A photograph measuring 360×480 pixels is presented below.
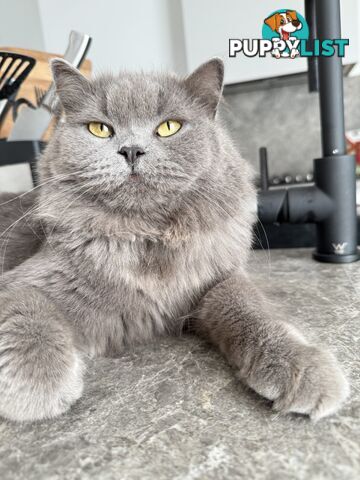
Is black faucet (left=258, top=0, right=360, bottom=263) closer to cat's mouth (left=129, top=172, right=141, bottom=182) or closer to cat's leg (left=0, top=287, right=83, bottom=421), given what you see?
cat's mouth (left=129, top=172, right=141, bottom=182)

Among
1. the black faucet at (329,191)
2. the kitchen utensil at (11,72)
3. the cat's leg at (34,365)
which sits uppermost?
the kitchen utensil at (11,72)

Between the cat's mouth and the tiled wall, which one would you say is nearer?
the cat's mouth

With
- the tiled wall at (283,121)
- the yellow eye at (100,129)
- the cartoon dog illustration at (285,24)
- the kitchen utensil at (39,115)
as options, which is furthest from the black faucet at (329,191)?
the tiled wall at (283,121)

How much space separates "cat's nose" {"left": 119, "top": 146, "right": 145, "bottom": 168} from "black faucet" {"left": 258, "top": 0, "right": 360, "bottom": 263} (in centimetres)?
70

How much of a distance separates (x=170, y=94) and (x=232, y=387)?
1.98 ft

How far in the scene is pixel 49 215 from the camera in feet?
2.73

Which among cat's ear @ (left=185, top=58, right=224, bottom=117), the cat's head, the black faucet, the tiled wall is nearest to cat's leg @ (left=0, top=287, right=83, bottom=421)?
the cat's head

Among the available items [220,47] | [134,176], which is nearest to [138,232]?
[134,176]

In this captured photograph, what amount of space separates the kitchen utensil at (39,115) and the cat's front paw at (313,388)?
4.18ft

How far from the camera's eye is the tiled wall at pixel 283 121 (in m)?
2.63

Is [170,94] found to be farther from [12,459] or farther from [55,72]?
[12,459]

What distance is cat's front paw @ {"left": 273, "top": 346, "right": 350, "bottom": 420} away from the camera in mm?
545

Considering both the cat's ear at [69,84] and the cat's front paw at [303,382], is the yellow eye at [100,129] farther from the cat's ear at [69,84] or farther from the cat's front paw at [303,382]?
the cat's front paw at [303,382]
